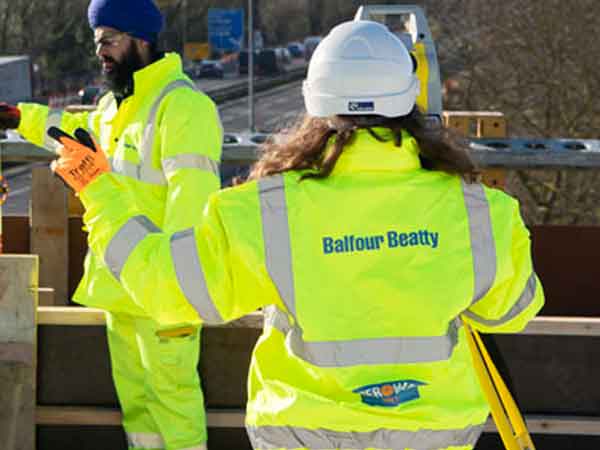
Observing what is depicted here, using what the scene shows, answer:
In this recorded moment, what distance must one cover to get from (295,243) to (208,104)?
1.85m

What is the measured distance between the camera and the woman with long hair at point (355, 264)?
2.81m

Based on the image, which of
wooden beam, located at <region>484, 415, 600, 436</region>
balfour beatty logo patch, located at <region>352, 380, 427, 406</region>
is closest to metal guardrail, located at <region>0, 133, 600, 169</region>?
wooden beam, located at <region>484, 415, 600, 436</region>

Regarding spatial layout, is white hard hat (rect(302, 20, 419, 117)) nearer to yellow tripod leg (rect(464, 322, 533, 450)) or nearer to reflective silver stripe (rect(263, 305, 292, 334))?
reflective silver stripe (rect(263, 305, 292, 334))

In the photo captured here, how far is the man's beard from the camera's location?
15.5ft

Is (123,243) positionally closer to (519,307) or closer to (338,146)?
(338,146)

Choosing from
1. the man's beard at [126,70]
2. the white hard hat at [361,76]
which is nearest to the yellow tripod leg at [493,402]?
the white hard hat at [361,76]

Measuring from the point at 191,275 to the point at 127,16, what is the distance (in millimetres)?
2059

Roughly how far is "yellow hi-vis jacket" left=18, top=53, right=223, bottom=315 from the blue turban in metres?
0.14

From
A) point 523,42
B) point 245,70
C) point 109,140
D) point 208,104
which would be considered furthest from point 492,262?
point 245,70

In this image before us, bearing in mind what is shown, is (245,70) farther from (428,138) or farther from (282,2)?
(428,138)

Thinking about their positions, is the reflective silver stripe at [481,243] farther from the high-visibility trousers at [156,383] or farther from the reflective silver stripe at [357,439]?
the high-visibility trousers at [156,383]

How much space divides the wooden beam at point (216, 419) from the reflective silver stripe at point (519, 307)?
1.86 m

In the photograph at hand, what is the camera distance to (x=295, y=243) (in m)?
2.80

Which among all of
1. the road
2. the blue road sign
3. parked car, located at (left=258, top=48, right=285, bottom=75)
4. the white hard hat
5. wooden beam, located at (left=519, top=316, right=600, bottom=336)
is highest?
the white hard hat
